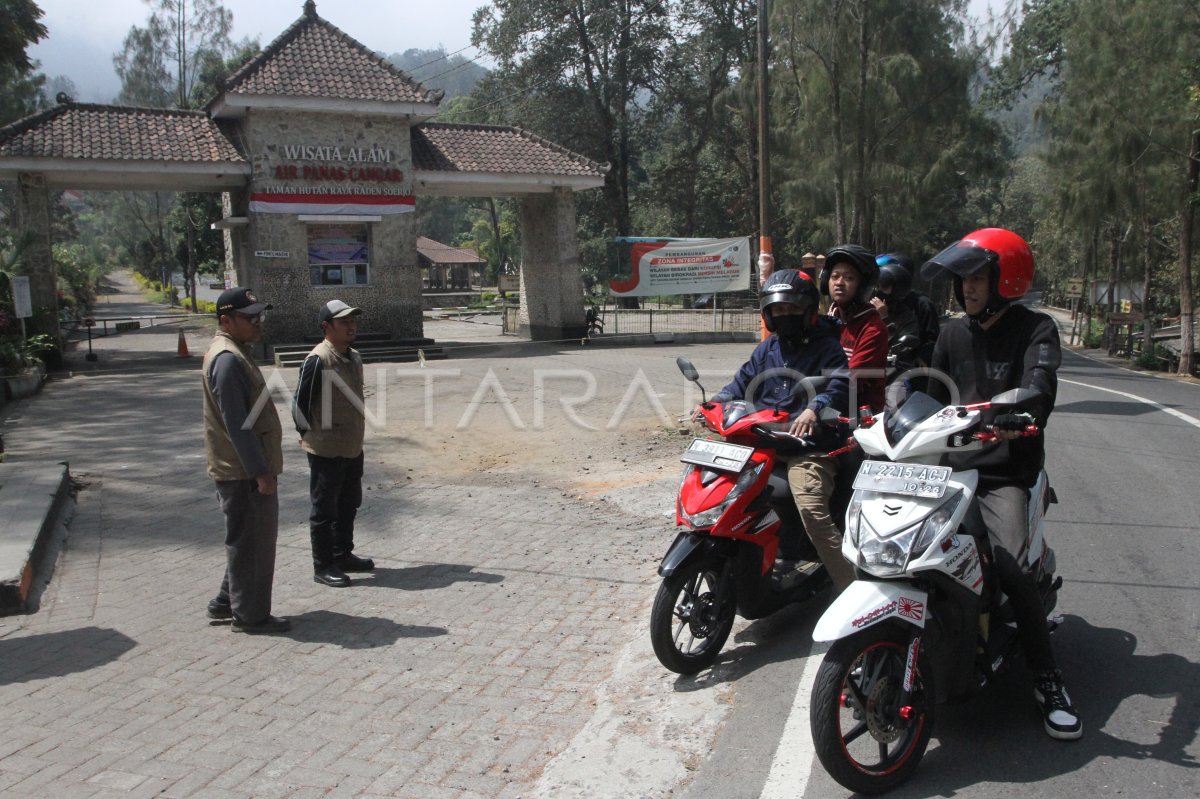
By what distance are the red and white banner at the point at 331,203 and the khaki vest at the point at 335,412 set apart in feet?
53.8

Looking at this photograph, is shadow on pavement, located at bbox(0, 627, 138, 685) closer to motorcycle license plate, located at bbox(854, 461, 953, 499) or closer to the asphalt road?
the asphalt road

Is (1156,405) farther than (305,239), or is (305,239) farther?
(305,239)

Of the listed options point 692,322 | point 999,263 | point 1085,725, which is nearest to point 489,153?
point 692,322

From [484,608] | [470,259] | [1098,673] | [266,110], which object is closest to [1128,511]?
[1098,673]

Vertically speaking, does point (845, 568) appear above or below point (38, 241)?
below

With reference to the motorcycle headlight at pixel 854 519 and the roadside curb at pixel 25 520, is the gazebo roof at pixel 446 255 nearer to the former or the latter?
the roadside curb at pixel 25 520

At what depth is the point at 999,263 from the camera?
4016 mm

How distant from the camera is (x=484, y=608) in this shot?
229 inches

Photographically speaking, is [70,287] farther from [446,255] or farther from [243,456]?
[243,456]

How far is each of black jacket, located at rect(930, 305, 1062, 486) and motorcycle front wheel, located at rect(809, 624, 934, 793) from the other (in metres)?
0.80

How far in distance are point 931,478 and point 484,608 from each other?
3.12 meters

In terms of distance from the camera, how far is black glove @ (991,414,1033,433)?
3553mm

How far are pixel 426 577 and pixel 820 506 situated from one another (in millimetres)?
2955

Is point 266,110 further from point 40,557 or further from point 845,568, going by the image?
point 845,568
